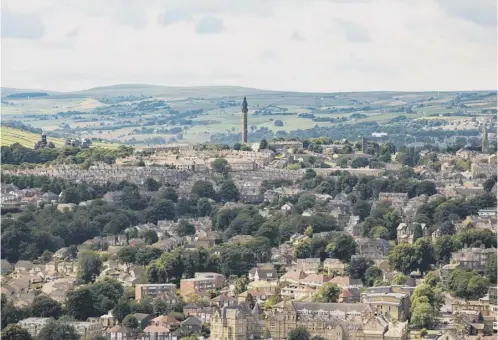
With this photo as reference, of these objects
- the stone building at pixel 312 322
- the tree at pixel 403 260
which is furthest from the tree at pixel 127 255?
the stone building at pixel 312 322

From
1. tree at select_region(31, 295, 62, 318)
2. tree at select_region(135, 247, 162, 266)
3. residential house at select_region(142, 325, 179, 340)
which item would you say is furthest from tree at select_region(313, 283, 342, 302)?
tree at select_region(135, 247, 162, 266)

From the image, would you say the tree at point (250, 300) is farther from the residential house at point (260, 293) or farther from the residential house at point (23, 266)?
the residential house at point (23, 266)

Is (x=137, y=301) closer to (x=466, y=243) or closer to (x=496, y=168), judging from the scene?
(x=466, y=243)

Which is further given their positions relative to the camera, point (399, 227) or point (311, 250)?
point (399, 227)

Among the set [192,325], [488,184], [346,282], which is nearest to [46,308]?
[192,325]

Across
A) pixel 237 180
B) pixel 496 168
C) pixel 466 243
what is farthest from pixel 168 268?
pixel 496 168

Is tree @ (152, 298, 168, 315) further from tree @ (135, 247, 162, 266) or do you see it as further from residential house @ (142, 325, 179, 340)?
tree @ (135, 247, 162, 266)
